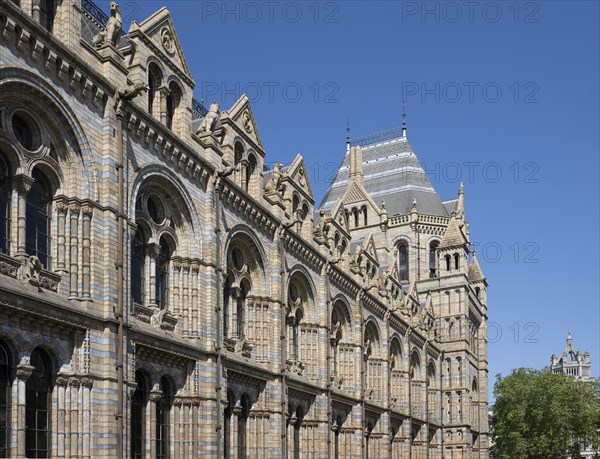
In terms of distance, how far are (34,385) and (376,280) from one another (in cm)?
3744

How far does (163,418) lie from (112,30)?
1379 cm

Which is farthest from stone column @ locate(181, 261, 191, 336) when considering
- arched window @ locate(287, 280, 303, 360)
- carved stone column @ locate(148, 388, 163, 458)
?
arched window @ locate(287, 280, 303, 360)

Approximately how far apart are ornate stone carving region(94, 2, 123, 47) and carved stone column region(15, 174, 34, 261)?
21.1 feet

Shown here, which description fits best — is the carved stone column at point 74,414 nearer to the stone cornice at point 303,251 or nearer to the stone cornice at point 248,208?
the stone cornice at point 248,208

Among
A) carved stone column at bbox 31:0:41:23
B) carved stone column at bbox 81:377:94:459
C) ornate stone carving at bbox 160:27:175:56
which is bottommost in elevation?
carved stone column at bbox 81:377:94:459

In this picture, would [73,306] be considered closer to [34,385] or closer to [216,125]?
[34,385]

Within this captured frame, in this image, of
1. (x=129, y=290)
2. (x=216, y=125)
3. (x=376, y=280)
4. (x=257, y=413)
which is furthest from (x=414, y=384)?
(x=129, y=290)

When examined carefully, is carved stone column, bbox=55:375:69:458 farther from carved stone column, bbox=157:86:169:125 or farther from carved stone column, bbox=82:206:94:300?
carved stone column, bbox=157:86:169:125

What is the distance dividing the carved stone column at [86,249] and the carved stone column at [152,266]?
14.6 ft

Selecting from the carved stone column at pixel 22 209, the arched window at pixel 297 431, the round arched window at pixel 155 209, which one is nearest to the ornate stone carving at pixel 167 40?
the round arched window at pixel 155 209

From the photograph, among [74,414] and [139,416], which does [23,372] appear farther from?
[139,416]

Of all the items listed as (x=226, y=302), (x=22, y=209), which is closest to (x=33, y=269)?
(x=22, y=209)

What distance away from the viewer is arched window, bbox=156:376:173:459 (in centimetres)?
2897

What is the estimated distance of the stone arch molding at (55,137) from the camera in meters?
22.8
